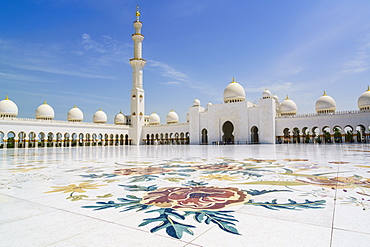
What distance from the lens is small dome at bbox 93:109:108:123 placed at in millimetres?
34875

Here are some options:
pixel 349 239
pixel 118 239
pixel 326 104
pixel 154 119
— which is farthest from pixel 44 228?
pixel 154 119

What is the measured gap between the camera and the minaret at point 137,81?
3142 centimetres

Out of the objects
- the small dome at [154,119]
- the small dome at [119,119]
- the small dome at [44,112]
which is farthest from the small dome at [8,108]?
the small dome at [154,119]

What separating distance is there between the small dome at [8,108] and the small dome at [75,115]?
5.98 m

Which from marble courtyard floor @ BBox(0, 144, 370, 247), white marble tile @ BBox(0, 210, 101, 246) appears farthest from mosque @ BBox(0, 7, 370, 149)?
white marble tile @ BBox(0, 210, 101, 246)

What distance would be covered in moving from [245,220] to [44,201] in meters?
1.94

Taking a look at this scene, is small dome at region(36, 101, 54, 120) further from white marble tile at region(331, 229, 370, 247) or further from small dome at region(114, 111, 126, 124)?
white marble tile at region(331, 229, 370, 247)

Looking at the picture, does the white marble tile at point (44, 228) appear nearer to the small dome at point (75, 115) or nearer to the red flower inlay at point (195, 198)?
the red flower inlay at point (195, 198)

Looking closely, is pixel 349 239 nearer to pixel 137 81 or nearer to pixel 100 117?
pixel 137 81

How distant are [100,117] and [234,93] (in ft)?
63.7

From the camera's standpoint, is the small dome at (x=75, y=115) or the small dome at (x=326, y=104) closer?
the small dome at (x=326, y=104)

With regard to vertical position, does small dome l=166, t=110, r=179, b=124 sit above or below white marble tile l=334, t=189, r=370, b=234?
above

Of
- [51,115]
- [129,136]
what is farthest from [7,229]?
[129,136]

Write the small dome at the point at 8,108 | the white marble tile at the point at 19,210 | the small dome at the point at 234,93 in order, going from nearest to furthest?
the white marble tile at the point at 19,210, the small dome at the point at 8,108, the small dome at the point at 234,93
